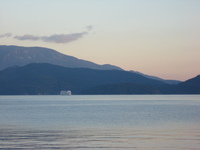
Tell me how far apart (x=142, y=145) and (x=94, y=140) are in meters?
5.32

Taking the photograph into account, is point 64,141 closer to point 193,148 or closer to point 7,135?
point 7,135

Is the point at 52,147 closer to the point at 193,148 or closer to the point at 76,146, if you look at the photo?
the point at 76,146

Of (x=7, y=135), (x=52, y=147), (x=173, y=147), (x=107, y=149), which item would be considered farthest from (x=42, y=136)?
(x=173, y=147)

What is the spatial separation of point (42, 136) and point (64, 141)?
530cm

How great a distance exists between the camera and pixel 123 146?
3922cm

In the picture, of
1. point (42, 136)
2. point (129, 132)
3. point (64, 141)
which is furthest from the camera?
point (129, 132)

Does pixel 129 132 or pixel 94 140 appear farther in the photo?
pixel 129 132

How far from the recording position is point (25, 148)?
126 ft

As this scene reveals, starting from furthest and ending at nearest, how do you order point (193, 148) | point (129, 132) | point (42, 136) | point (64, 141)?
point (129, 132)
point (42, 136)
point (64, 141)
point (193, 148)

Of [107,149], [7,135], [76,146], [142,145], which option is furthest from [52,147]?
[7,135]

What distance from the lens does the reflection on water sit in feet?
128

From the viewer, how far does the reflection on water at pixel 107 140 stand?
39.1m

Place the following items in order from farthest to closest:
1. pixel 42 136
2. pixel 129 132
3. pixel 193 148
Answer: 1. pixel 129 132
2. pixel 42 136
3. pixel 193 148

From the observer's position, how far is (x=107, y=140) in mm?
43125
